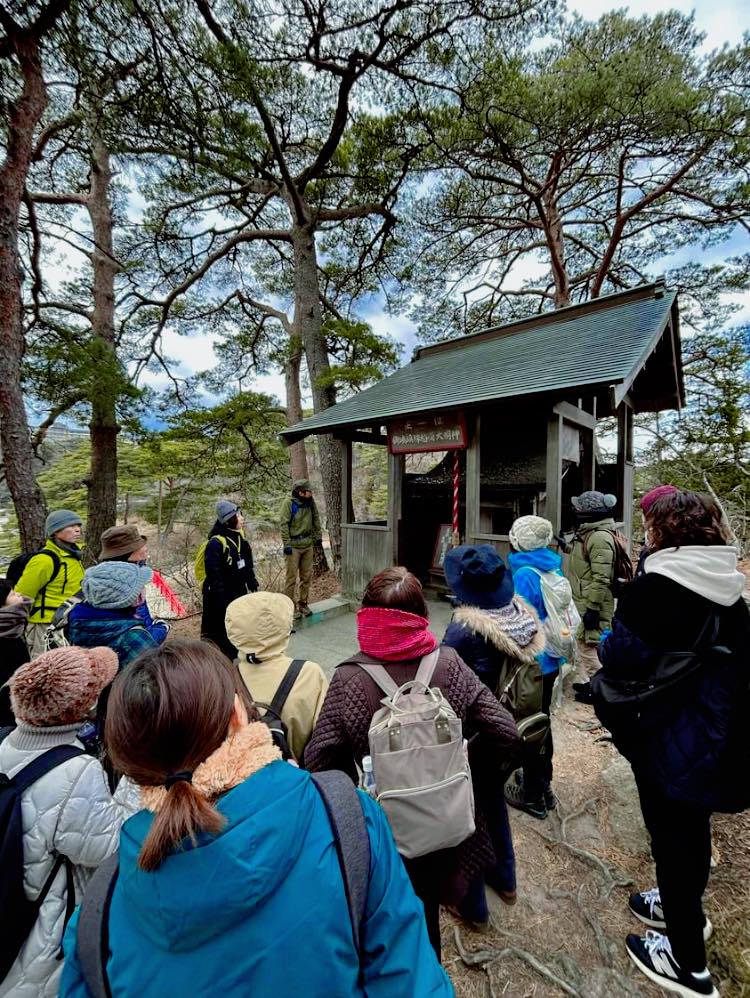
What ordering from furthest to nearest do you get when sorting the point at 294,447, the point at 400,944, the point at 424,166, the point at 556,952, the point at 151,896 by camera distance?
the point at 294,447 → the point at 424,166 → the point at 556,952 → the point at 400,944 → the point at 151,896

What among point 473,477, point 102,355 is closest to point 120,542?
point 473,477

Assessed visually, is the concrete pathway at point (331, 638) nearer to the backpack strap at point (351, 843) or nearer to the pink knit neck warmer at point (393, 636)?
the pink knit neck warmer at point (393, 636)

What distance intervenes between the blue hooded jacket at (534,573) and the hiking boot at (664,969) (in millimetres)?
1118

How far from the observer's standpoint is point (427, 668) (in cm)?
146

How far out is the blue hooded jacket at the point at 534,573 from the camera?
101 inches

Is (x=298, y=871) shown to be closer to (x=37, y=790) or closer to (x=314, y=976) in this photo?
(x=314, y=976)

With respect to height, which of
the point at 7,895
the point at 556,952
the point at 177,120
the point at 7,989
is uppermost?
the point at 177,120

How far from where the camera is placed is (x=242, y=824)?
65 cm

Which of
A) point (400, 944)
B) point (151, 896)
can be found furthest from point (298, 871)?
point (400, 944)

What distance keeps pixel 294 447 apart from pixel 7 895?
1079 cm

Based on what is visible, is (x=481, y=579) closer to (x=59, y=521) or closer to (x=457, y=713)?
(x=457, y=713)

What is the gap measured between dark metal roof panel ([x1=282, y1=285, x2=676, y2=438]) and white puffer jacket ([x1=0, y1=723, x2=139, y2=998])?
15.7 ft

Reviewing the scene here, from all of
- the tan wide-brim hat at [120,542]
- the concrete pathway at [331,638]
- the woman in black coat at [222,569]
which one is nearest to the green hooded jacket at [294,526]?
the concrete pathway at [331,638]

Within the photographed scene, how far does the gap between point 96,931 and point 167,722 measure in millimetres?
372
